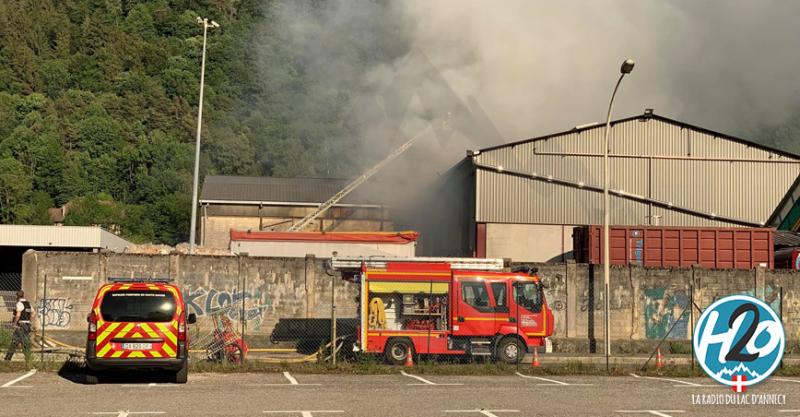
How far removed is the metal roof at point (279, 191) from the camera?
66188mm

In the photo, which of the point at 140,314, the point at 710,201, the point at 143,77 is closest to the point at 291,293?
the point at 140,314

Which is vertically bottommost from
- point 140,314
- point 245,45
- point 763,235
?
point 140,314

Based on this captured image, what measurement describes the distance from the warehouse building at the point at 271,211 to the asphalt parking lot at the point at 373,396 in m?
42.4

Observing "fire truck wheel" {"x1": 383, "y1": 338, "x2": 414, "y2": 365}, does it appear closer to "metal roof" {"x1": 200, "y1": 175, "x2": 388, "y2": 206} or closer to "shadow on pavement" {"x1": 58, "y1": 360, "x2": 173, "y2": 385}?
"shadow on pavement" {"x1": 58, "y1": 360, "x2": 173, "y2": 385}

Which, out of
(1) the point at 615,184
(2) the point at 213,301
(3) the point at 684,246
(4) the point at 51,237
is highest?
(1) the point at 615,184

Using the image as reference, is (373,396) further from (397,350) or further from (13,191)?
(13,191)

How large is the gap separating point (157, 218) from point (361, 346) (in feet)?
309

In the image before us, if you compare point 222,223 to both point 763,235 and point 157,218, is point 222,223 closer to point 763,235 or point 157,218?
point 763,235

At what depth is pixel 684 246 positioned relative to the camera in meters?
41.9

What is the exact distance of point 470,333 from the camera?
2725cm

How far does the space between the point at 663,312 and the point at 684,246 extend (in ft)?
23.5

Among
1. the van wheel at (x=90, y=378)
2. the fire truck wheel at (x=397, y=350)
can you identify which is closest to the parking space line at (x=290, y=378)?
the fire truck wheel at (x=397, y=350)

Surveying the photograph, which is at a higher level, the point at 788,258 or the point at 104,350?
the point at 788,258

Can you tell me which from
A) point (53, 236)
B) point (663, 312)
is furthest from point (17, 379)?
point (53, 236)
